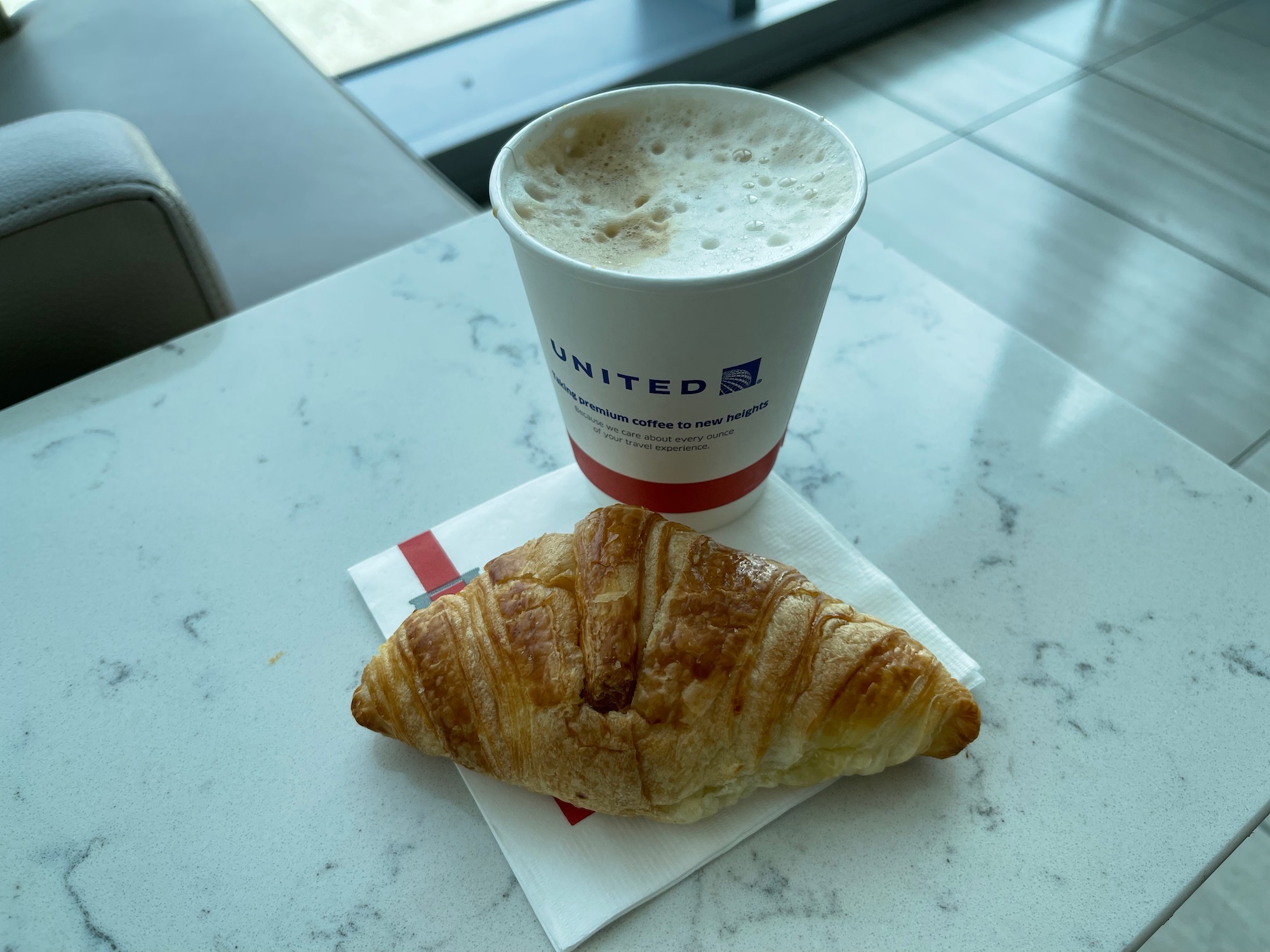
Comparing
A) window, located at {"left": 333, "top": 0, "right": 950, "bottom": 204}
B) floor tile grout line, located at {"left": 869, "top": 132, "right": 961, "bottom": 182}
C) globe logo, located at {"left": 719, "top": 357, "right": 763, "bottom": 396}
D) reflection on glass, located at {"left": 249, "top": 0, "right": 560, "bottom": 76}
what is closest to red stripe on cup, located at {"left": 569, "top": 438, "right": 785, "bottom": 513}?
globe logo, located at {"left": 719, "top": 357, "right": 763, "bottom": 396}

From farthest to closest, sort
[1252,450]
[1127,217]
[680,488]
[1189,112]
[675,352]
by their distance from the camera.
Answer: [1189,112]
[1127,217]
[1252,450]
[680,488]
[675,352]

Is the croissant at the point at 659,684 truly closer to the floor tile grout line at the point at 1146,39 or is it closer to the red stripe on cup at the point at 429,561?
the red stripe on cup at the point at 429,561

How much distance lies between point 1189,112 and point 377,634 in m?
2.17

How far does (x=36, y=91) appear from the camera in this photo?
4.53 feet

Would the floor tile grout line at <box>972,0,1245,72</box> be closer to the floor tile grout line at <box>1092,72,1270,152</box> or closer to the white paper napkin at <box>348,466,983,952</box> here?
the floor tile grout line at <box>1092,72,1270,152</box>

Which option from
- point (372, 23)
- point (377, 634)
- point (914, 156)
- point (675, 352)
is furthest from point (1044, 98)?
point (377, 634)

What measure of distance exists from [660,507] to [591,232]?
9.4 inches

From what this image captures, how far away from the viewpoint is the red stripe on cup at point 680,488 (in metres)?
0.67

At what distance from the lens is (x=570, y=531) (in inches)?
29.1

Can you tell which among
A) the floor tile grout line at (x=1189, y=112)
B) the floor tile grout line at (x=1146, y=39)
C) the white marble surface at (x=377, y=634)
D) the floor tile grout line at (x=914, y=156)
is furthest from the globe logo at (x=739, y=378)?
the floor tile grout line at (x=1146, y=39)

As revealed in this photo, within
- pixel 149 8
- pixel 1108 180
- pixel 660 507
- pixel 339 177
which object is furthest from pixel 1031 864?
pixel 149 8

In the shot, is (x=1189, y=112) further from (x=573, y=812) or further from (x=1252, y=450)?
(x=573, y=812)

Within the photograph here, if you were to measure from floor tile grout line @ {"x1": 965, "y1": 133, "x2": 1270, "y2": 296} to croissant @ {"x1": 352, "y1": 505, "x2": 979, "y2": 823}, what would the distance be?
4.62ft

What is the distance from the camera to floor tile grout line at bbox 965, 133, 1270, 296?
4.99 ft
